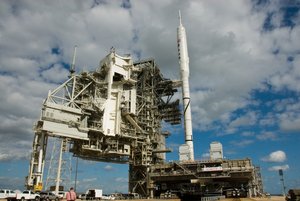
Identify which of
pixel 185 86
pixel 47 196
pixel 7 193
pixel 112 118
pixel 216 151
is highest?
pixel 185 86

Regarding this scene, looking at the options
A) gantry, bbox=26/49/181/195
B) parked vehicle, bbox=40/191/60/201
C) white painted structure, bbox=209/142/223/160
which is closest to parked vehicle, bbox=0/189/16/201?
parked vehicle, bbox=40/191/60/201

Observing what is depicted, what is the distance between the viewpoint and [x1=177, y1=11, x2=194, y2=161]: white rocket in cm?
7241

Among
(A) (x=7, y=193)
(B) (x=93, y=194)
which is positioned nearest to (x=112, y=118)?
(B) (x=93, y=194)

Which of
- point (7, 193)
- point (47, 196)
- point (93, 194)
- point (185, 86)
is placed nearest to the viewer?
point (7, 193)

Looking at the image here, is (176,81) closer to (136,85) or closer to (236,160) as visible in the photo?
(136,85)

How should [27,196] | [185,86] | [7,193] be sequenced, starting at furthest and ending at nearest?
[185,86], [27,196], [7,193]

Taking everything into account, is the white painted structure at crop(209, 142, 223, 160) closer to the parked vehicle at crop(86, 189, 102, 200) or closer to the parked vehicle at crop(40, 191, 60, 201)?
the parked vehicle at crop(86, 189, 102, 200)

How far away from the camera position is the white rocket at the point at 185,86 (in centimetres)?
7241

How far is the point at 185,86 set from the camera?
259 feet

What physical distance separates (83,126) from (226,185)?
36.1 m

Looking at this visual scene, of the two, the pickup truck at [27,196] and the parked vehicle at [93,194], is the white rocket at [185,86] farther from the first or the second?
the pickup truck at [27,196]

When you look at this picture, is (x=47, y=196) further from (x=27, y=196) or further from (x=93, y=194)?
(x=93, y=194)

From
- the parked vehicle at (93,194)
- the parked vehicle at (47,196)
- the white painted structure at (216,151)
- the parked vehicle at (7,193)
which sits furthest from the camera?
the white painted structure at (216,151)

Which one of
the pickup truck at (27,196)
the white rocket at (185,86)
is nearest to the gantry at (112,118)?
the white rocket at (185,86)
